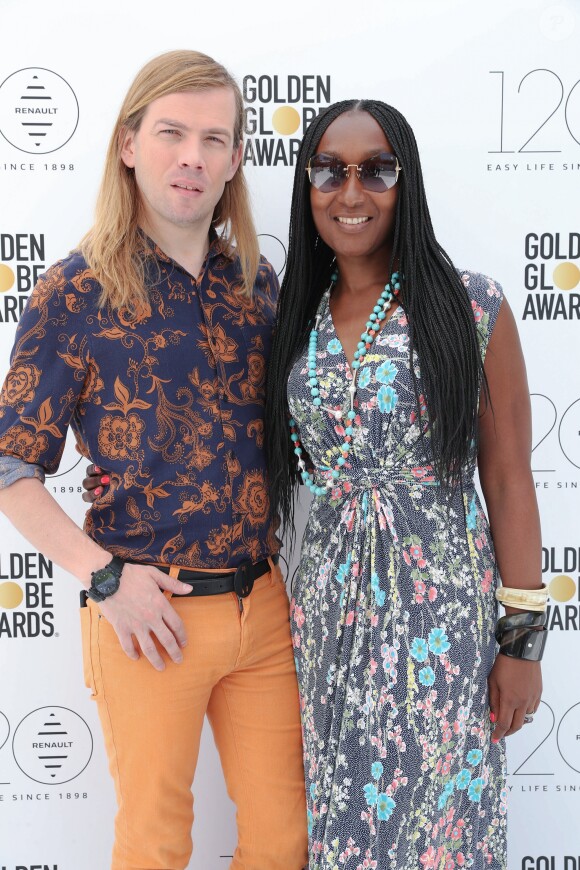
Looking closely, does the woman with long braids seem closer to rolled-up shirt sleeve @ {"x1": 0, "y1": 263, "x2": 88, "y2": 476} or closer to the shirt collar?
the shirt collar

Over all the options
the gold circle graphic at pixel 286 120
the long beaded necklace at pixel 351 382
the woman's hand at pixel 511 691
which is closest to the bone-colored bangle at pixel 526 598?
the woman's hand at pixel 511 691

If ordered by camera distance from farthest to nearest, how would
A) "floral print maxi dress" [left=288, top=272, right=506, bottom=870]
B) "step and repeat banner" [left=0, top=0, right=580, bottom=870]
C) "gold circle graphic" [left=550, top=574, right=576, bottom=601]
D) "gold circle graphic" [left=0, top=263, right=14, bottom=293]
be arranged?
"gold circle graphic" [left=550, top=574, right=576, bottom=601] < "gold circle graphic" [left=0, top=263, right=14, bottom=293] < "step and repeat banner" [left=0, top=0, right=580, bottom=870] < "floral print maxi dress" [left=288, top=272, right=506, bottom=870]

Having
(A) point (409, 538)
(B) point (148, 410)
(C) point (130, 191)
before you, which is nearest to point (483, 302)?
(A) point (409, 538)

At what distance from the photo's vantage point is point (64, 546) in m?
1.67

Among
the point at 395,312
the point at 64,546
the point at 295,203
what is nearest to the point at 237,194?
the point at 295,203

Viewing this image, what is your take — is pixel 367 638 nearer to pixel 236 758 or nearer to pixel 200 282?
pixel 236 758

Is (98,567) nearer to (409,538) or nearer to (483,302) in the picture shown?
(409,538)

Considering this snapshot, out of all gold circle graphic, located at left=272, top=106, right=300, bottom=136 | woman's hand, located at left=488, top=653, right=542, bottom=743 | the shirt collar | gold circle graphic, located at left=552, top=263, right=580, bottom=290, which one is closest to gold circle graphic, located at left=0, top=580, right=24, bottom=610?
the shirt collar

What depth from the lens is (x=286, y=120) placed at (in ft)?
7.47

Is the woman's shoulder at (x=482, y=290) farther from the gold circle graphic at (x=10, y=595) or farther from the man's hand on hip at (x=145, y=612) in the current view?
the gold circle graphic at (x=10, y=595)

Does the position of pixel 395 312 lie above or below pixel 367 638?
above

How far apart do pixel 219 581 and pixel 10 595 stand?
98cm

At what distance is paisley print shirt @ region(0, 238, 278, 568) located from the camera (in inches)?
65.4

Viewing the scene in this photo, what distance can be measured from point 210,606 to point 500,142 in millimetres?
1538
